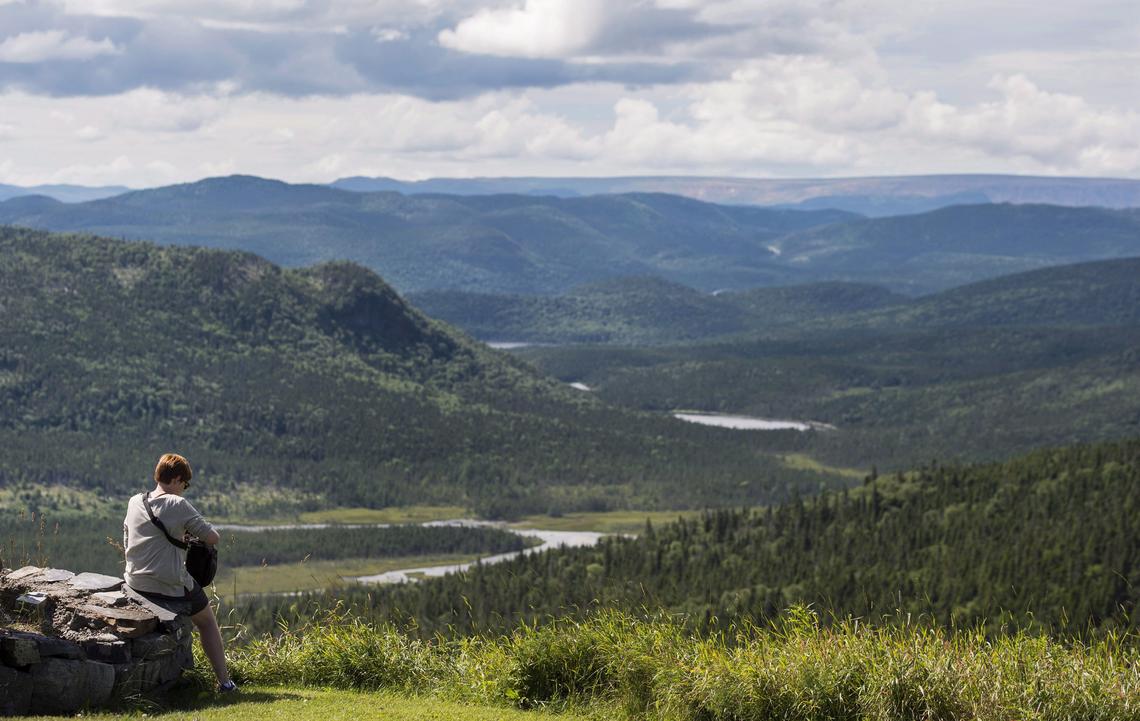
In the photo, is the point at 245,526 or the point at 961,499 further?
the point at 245,526

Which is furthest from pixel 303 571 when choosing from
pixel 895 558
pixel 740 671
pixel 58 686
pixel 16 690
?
pixel 740 671

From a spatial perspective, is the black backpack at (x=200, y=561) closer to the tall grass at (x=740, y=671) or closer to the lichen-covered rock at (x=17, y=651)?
the tall grass at (x=740, y=671)

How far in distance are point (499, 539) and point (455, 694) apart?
165 m

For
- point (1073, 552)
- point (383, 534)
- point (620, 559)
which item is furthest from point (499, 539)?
point (1073, 552)

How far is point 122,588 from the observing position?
26812mm

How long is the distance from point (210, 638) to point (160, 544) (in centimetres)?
214

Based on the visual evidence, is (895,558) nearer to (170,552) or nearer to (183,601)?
(183,601)

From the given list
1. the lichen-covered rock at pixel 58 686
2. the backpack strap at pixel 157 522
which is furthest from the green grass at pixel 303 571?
the lichen-covered rock at pixel 58 686

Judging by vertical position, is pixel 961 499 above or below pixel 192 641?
below

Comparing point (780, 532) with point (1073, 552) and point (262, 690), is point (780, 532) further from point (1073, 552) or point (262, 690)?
point (262, 690)

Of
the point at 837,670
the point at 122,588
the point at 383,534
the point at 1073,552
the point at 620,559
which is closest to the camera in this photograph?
the point at 837,670

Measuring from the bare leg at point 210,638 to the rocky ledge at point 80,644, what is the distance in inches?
19.3

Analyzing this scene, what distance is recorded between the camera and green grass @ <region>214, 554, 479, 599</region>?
14962cm

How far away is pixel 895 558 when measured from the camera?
11912 centimetres
